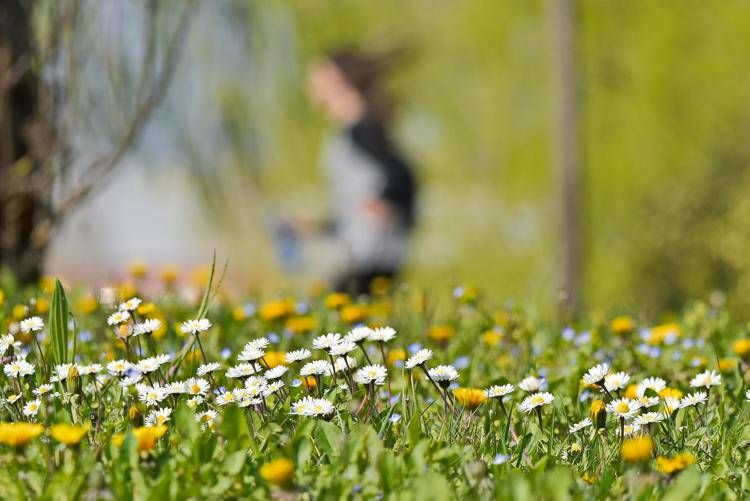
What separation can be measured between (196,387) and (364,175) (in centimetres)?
352

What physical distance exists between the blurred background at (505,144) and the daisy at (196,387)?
3.91m

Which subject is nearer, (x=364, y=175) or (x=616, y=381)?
(x=616, y=381)

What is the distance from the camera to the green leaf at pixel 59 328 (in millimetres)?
2068

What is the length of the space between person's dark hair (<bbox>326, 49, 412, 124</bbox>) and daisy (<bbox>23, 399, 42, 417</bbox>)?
3.78 m

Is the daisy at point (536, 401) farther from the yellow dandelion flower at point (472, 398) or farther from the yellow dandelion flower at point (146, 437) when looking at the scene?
the yellow dandelion flower at point (146, 437)

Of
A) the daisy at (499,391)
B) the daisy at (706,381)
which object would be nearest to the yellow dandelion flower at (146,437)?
the daisy at (499,391)

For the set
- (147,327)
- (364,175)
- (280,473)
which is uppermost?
(364,175)

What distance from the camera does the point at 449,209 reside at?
420 inches

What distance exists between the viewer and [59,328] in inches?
81.9

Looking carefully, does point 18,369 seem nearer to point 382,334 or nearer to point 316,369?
point 316,369

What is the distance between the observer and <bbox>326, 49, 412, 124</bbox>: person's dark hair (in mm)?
5562

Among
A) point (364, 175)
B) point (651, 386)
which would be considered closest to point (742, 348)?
point (651, 386)

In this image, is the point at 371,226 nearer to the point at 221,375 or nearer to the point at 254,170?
the point at 254,170

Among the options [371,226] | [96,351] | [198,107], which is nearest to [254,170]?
[198,107]
